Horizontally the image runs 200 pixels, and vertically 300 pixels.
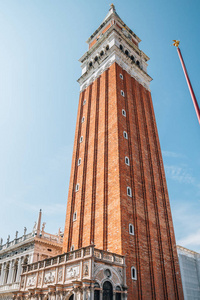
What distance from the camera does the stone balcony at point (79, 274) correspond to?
65.2 feet

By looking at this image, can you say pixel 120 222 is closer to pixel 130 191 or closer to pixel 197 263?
pixel 130 191

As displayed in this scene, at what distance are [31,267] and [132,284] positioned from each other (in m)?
11.5

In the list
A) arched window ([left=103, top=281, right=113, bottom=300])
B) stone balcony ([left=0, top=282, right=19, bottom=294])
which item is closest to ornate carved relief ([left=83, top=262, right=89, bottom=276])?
arched window ([left=103, top=281, right=113, bottom=300])

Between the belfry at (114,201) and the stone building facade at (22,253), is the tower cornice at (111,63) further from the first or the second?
the stone building facade at (22,253)

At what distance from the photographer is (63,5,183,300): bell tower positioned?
26.5 meters

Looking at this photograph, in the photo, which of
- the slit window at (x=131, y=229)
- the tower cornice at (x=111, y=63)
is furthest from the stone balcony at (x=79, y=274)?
the tower cornice at (x=111, y=63)

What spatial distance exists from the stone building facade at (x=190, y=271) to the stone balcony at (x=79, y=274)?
724 inches

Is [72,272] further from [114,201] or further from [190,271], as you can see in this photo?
[190,271]

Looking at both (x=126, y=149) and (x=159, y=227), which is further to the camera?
(x=126, y=149)

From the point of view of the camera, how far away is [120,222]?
26.0m

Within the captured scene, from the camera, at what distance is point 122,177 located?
97.1 feet

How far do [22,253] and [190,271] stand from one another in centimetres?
2695

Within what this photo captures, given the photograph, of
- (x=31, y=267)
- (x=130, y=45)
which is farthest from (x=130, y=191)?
(x=130, y=45)

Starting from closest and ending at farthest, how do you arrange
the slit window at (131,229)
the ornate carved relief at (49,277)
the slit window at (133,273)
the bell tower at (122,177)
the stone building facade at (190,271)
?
the ornate carved relief at (49,277), the slit window at (133,273), the bell tower at (122,177), the slit window at (131,229), the stone building facade at (190,271)
